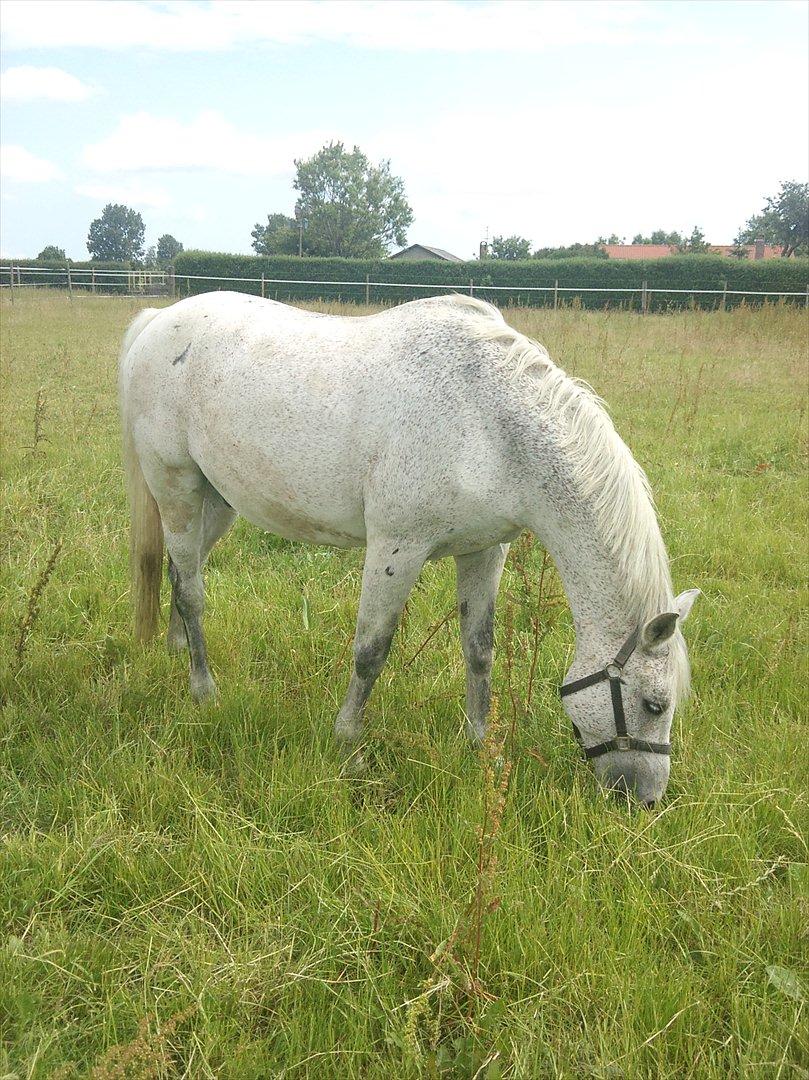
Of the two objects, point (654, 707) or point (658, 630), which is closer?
point (658, 630)

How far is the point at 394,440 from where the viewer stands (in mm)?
2803

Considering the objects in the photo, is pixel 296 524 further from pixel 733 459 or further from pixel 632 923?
pixel 733 459

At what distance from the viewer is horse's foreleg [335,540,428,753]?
2.88m

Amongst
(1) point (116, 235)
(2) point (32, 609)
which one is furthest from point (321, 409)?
(1) point (116, 235)

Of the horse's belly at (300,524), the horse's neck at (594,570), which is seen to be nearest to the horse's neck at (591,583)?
the horse's neck at (594,570)

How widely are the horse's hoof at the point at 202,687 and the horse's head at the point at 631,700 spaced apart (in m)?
1.69

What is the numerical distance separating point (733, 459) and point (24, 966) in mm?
7027

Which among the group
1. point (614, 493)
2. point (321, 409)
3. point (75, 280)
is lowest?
point (614, 493)

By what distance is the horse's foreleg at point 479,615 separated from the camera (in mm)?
3236

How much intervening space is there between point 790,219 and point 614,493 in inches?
2730

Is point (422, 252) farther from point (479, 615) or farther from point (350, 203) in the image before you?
point (479, 615)

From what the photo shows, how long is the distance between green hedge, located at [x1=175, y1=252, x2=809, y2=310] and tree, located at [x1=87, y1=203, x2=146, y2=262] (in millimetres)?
74705

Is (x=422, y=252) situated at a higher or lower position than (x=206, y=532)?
higher

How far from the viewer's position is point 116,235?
99.6 meters
